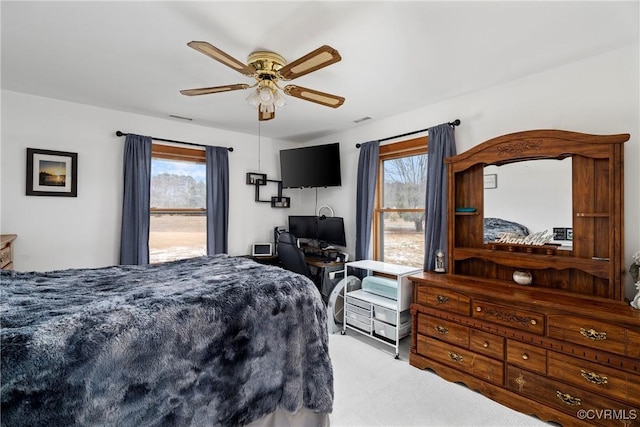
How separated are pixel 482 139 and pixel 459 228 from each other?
0.86 m

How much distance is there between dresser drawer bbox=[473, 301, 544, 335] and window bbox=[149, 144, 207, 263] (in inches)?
128

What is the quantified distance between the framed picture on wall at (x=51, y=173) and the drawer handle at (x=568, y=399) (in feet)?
14.9

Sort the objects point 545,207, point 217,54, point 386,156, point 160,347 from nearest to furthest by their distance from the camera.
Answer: point 160,347 < point 217,54 < point 545,207 < point 386,156

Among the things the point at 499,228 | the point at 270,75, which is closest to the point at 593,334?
the point at 499,228

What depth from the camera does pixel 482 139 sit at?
2701 mm

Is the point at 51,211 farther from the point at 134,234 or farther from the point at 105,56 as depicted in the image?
the point at 105,56

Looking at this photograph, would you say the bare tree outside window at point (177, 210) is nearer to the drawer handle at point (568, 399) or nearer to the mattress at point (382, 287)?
the mattress at point (382, 287)

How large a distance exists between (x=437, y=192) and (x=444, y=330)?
130 cm

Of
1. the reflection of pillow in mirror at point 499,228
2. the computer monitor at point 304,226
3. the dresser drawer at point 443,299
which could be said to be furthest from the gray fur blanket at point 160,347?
the computer monitor at point 304,226

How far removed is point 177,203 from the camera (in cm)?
379

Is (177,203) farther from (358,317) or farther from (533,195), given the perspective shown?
(533,195)

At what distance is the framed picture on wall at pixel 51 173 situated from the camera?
2848 mm

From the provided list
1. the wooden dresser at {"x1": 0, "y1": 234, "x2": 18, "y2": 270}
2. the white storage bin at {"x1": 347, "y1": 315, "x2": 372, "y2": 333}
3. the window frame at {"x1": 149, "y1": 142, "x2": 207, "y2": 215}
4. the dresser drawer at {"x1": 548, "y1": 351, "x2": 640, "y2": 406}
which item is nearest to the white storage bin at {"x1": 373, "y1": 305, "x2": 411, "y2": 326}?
the white storage bin at {"x1": 347, "y1": 315, "x2": 372, "y2": 333}

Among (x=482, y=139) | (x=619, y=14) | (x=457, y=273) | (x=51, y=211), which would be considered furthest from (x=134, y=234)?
(x=619, y=14)
